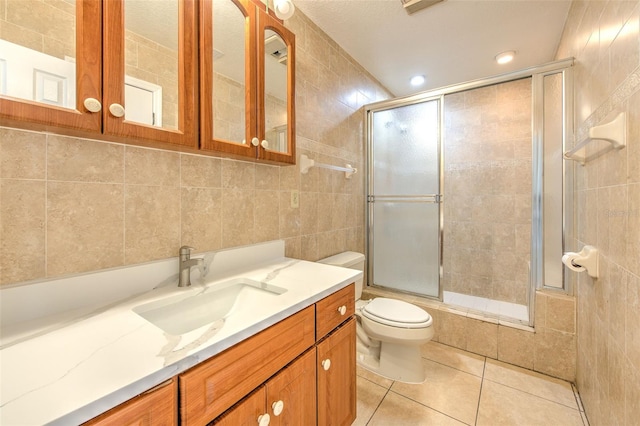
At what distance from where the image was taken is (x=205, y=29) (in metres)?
1.00

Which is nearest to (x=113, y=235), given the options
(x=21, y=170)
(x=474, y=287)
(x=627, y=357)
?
(x=21, y=170)

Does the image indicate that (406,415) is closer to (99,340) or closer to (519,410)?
(519,410)

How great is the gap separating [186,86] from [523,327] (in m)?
2.38

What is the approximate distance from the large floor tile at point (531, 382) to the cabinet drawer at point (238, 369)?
59.5 inches

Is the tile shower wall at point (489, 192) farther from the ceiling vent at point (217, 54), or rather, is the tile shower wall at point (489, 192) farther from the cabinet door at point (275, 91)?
the ceiling vent at point (217, 54)

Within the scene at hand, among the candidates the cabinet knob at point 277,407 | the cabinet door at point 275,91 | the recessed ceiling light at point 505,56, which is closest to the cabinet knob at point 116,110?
the cabinet door at point 275,91

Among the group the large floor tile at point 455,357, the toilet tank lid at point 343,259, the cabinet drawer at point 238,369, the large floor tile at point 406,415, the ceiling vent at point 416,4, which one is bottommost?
the large floor tile at point 406,415

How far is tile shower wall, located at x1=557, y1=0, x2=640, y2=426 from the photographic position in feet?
2.93

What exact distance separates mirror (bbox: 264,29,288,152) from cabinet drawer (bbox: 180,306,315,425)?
2.79 feet

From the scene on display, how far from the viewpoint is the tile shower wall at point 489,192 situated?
8.09 ft

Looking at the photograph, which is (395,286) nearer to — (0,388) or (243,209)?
(243,209)

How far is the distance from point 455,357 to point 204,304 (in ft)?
5.85

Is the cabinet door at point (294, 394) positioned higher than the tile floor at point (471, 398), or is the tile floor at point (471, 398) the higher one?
the cabinet door at point (294, 394)

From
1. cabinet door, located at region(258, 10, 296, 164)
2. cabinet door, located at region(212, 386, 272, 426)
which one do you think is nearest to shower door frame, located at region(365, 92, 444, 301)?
cabinet door, located at region(258, 10, 296, 164)
